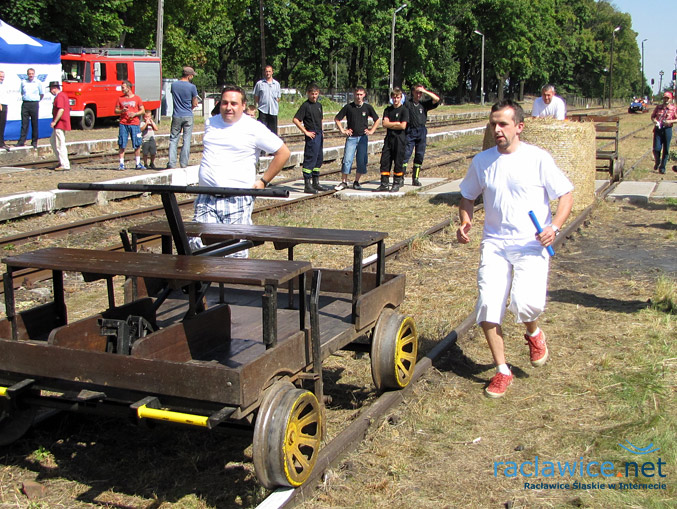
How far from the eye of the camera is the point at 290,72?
224 feet

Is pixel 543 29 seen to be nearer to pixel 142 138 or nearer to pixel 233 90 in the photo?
pixel 142 138

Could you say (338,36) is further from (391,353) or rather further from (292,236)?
(391,353)

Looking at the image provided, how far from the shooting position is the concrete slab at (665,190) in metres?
13.3

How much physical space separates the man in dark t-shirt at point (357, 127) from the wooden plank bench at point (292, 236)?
28.4 ft

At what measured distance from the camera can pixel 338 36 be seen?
64.6 meters

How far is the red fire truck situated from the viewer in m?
27.8

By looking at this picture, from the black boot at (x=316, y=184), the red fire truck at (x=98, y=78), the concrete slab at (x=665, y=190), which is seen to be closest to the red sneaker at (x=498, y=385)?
the black boot at (x=316, y=184)

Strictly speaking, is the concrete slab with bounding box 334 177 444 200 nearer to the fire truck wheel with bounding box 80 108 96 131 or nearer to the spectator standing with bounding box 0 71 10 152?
the spectator standing with bounding box 0 71 10 152

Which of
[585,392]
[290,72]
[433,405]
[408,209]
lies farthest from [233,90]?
[290,72]

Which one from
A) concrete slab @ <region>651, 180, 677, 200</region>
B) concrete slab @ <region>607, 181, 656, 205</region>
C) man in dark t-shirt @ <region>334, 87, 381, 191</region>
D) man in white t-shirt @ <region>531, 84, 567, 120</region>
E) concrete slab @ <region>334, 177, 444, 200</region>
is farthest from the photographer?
man in dark t-shirt @ <region>334, 87, 381, 191</region>

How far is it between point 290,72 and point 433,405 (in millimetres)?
66151

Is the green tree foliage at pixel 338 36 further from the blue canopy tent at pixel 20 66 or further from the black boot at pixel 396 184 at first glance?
the black boot at pixel 396 184

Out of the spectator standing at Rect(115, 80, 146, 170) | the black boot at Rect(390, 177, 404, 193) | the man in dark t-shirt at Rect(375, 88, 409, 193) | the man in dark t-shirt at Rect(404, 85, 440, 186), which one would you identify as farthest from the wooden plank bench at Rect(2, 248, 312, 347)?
the spectator standing at Rect(115, 80, 146, 170)

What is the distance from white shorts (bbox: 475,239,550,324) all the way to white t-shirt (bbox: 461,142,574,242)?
0.08 m
